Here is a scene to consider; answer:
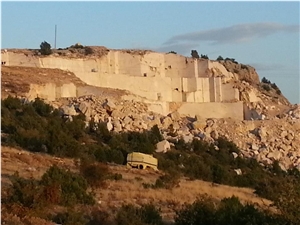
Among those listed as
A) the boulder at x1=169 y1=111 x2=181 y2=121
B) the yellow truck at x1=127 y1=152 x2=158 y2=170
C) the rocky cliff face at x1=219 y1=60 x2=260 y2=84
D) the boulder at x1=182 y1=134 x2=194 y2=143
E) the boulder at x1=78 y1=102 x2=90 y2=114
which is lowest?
the yellow truck at x1=127 y1=152 x2=158 y2=170

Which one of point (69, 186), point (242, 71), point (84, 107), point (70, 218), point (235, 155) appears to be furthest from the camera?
point (242, 71)

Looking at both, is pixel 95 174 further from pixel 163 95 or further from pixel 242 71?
pixel 242 71

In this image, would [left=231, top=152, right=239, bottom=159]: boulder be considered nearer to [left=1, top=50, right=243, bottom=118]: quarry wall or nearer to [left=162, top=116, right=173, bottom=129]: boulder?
[left=162, top=116, right=173, bottom=129]: boulder

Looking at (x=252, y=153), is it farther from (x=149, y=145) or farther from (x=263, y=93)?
(x=263, y=93)

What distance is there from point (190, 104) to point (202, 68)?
22.0ft

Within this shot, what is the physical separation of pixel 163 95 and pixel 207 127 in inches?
359

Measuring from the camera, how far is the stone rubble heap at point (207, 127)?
33188mm

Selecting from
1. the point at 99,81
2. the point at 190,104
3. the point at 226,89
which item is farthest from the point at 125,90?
the point at 226,89

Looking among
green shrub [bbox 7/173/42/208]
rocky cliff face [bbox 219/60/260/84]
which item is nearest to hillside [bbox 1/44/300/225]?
green shrub [bbox 7/173/42/208]

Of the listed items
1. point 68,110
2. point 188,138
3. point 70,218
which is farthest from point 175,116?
point 70,218

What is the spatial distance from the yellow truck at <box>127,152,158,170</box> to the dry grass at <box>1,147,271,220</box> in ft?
2.17

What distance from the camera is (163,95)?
46.2 metres

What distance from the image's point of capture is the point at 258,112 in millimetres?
44344

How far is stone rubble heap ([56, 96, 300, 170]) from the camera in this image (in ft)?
109
